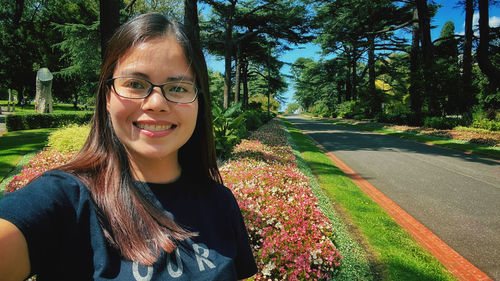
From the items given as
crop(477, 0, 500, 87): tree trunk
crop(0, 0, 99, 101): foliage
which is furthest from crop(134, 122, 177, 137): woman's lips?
crop(0, 0, 99, 101): foliage

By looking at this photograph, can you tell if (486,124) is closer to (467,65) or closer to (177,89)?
(467,65)

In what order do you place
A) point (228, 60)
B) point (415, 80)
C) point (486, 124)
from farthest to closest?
point (415, 80) → point (228, 60) → point (486, 124)

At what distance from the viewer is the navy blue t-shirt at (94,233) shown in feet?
2.52

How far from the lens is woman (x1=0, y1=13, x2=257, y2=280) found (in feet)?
2.69

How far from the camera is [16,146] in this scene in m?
9.84

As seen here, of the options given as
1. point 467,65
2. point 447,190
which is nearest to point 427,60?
point 467,65

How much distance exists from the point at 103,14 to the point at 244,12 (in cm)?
1860

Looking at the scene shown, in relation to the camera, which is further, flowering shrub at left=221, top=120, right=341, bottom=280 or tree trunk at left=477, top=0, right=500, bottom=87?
tree trunk at left=477, top=0, right=500, bottom=87

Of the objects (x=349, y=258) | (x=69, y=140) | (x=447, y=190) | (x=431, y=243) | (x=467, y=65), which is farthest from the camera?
(x=467, y=65)

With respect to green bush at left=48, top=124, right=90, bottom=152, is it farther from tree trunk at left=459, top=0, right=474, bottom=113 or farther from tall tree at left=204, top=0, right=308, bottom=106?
tree trunk at left=459, top=0, right=474, bottom=113

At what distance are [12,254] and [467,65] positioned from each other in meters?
25.3

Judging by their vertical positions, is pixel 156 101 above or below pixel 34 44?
below

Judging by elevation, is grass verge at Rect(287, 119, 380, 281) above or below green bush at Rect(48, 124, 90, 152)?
below

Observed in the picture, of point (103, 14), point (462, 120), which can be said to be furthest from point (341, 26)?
point (103, 14)
